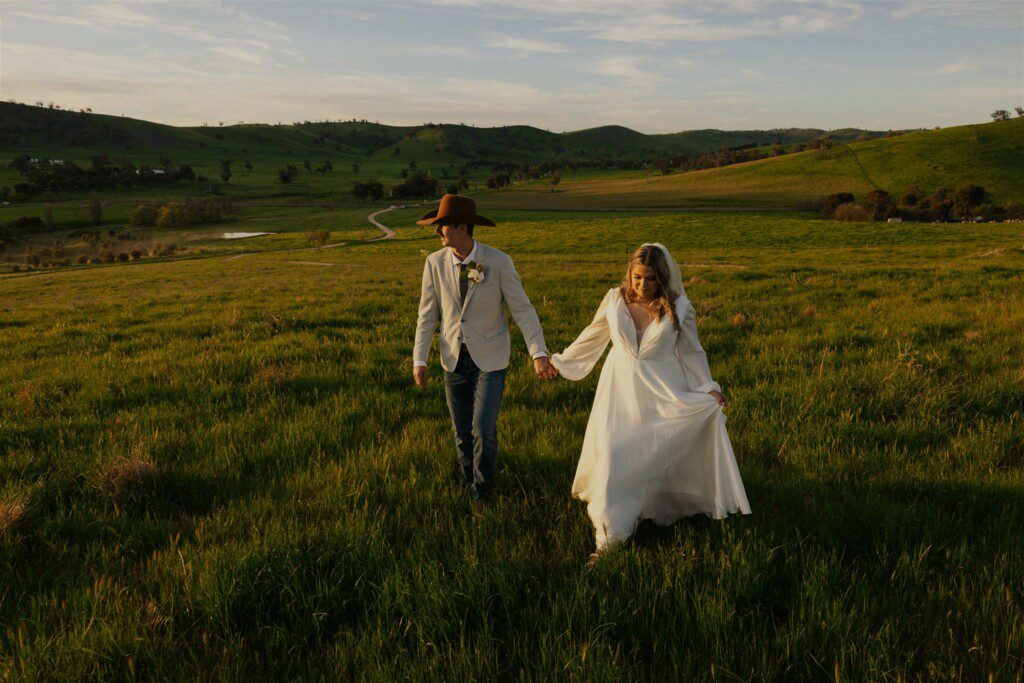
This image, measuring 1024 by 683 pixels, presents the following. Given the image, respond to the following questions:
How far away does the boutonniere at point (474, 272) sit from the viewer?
4.68 meters

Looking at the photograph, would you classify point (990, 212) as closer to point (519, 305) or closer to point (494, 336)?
point (519, 305)

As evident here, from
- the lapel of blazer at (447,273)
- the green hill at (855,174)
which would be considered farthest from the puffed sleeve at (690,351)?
the green hill at (855,174)

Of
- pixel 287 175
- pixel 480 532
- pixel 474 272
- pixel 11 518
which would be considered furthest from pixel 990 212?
pixel 287 175

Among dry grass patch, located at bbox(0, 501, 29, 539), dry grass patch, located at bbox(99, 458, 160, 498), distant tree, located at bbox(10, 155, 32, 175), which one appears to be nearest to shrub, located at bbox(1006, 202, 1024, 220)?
dry grass patch, located at bbox(99, 458, 160, 498)

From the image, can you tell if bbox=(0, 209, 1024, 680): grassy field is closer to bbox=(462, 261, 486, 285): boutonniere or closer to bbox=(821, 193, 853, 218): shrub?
bbox=(462, 261, 486, 285): boutonniere

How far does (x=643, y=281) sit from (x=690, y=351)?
0.67m

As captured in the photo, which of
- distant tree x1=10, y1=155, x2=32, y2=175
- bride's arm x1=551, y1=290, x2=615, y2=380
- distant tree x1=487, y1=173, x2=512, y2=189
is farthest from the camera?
distant tree x1=10, y1=155, x2=32, y2=175

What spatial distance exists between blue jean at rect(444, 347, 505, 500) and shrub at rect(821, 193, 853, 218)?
7376 centimetres

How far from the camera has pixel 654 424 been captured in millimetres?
3979

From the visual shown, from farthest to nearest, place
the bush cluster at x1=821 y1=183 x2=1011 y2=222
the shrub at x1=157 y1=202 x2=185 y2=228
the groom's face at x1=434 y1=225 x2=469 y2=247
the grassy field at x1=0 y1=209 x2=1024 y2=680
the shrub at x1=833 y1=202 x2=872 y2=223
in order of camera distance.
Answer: the shrub at x1=157 y1=202 x2=185 y2=228 → the bush cluster at x1=821 y1=183 x2=1011 y2=222 → the shrub at x1=833 y1=202 x2=872 y2=223 → the groom's face at x1=434 y1=225 x2=469 y2=247 → the grassy field at x1=0 y1=209 x2=1024 y2=680

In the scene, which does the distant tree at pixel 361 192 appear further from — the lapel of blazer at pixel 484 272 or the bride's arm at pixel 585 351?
the bride's arm at pixel 585 351

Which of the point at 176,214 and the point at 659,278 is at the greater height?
the point at 176,214

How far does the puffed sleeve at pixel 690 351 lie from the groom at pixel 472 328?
45.2 inches

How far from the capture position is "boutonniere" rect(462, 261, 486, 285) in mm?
4676
